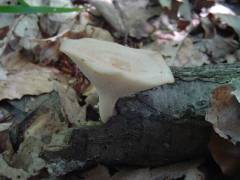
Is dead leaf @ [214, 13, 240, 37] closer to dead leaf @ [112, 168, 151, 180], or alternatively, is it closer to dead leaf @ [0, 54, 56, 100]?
dead leaf @ [0, 54, 56, 100]

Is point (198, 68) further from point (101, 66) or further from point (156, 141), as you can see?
point (101, 66)

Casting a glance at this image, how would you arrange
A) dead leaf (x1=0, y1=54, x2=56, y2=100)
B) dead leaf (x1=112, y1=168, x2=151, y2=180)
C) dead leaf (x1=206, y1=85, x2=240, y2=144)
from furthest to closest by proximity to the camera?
dead leaf (x1=0, y1=54, x2=56, y2=100) → dead leaf (x1=112, y1=168, x2=151, y2=180) → dead leaf (x1=206, y1=85, x2=240, y2=144)

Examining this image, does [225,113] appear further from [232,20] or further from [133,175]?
[232,20]

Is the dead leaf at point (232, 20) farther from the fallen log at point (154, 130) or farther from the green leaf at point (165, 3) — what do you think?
the fallen log at point (154, 130)

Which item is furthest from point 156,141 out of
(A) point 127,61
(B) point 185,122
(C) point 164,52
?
(C) point 164,52

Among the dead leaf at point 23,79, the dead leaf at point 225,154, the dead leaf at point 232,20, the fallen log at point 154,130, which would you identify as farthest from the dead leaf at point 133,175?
the dead leaf at point 232,20

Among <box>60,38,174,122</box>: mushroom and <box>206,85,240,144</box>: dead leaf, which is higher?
<box>60,38,174,122</box>: mushroom

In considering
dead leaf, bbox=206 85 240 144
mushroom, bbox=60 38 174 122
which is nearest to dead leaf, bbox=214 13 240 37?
dead leaf, bbox=206 85 240 144

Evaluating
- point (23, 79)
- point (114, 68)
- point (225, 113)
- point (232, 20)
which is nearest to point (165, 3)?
point (232, 20)
